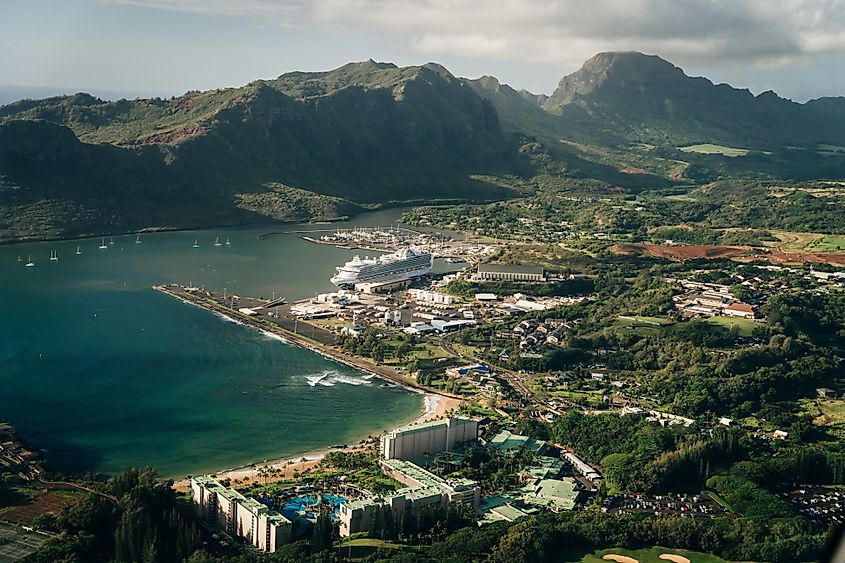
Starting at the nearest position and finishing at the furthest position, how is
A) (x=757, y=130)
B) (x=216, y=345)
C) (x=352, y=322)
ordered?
(x=216, y=345) < (x=352, y=322) < (x=757, y=130)

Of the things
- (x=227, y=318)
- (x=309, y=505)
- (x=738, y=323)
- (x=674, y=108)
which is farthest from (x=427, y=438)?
(x=674, y=108)

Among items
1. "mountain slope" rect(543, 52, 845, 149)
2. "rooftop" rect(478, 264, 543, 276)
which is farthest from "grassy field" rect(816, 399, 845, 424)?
"mountain slope" rect(543, 52, 845, 149)

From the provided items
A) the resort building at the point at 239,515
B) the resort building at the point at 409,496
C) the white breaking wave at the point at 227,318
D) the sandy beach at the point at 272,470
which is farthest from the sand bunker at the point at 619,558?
the white breaking wave at the point at 227,318

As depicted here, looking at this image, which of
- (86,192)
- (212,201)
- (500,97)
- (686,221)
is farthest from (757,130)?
(86,192)

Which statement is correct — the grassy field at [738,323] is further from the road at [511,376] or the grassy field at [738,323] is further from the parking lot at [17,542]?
the parking lot at [17,542]

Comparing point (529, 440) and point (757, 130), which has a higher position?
point (757, 130)

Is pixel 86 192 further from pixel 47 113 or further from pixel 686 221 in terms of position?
pixel 686 221

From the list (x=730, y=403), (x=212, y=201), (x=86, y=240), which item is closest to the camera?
(x=730, y=403)

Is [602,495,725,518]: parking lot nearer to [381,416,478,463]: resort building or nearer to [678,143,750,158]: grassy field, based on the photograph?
[381,416,478,463]: resort building
